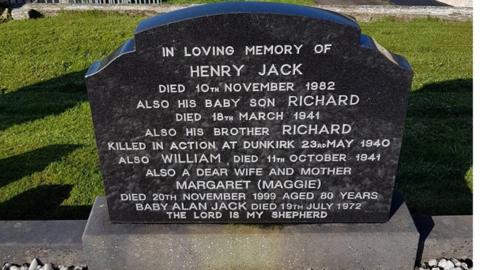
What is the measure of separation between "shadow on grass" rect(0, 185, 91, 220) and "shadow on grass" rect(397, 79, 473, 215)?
9.14 feet

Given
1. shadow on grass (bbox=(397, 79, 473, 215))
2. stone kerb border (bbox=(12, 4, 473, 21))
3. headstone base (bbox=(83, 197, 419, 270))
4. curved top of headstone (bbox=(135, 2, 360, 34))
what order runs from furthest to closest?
stone kerb border (bbox=(12, 4, 473, 21)) < shadow on grass (bbox=(397, 79, 473, 215)) < headstone base (bbox=(83, 197, 419, 270)) < curved top of headstone (bbox=(135, 2, 360, 34))

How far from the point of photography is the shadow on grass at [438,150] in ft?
13.8

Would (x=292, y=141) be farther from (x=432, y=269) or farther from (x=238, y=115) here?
(x=432, y=269)

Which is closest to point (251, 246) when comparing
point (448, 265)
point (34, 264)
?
point (448, 265)

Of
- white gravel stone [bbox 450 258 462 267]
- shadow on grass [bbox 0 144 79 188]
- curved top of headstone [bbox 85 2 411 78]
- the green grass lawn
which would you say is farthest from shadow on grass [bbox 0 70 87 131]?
white gravel stone [bbox 450 258 462 267]

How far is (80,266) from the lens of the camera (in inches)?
133

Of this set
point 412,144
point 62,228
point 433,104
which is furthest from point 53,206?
point 433,104

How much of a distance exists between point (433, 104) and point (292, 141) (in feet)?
12.2

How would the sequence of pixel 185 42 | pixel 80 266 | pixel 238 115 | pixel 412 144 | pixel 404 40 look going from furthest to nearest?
pixel 404 40
pixel 412 144
pixel 80 266
pixel 238 115
pixel 185 42

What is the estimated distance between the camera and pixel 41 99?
20.8 feet

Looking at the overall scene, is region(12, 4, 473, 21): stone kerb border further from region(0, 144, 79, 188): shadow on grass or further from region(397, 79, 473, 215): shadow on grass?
region(0, 144, 79, 188): shadow on grass

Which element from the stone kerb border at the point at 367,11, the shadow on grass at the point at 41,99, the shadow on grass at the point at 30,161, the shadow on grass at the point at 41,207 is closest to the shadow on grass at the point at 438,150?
the shadow on grass at the point at 41,207

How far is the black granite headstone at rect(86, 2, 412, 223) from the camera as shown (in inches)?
108

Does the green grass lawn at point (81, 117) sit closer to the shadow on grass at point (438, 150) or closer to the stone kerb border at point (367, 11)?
the shadow on grass at point (438, 150)
